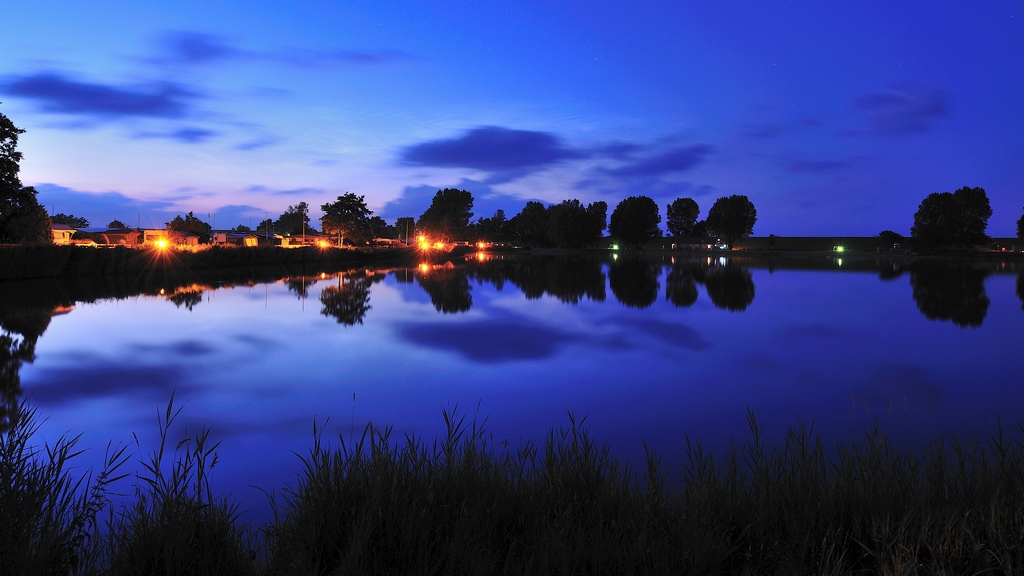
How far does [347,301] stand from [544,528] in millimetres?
18492

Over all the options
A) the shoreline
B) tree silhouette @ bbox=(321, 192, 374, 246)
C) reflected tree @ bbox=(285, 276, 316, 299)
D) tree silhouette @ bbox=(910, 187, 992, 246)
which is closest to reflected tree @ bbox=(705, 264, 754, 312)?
reflected tree @ bbox=(285, 276, 316, 299)

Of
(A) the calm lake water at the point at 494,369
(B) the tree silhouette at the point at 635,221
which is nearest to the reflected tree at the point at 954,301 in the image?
(A) the calm lake water at the point at 494,369

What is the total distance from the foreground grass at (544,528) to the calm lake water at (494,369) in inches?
49.1

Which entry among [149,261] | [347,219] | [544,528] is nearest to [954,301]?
[544,528]

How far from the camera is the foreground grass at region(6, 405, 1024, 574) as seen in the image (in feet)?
10.4

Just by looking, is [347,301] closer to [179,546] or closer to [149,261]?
[149,261]

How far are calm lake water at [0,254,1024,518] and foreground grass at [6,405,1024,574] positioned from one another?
1.25m

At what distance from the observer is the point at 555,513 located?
11.7 ft

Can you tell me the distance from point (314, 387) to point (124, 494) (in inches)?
158

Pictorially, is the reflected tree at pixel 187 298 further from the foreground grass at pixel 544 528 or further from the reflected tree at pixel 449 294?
the foreground grass at pixel 544 528

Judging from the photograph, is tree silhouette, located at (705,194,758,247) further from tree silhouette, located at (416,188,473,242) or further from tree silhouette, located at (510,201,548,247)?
tree silhouette, located at (416,188,473,242)

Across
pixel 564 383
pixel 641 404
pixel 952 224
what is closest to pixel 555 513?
pixel 641 404

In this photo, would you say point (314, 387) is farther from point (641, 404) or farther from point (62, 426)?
point (641, 404)

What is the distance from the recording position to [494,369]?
397 inches
